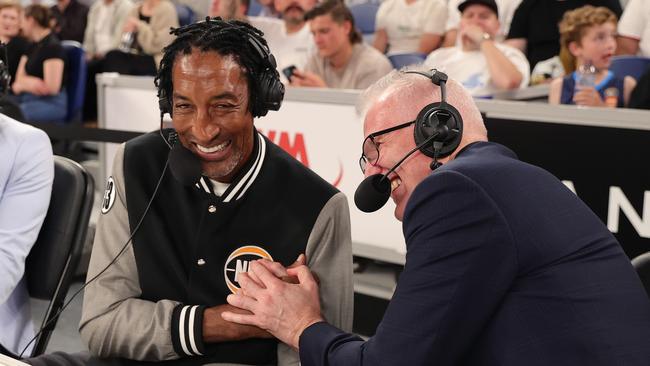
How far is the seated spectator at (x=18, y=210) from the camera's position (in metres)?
2.31

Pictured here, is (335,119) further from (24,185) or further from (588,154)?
(24,185)

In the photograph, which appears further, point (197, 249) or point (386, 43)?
point (386, 43)

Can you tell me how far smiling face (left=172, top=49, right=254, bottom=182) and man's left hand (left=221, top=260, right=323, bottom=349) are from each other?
29 centimetres

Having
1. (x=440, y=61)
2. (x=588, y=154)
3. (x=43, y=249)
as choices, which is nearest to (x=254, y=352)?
(x=43, y=249)

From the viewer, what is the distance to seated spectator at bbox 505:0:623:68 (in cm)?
579

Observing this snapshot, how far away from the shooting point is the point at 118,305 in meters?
1.98

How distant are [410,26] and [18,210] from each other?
4.49 metres

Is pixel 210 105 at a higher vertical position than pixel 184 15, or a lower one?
higher

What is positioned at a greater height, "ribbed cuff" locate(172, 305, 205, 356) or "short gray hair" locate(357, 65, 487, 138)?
"short gray hair" locate(357, 65, 487, 138)

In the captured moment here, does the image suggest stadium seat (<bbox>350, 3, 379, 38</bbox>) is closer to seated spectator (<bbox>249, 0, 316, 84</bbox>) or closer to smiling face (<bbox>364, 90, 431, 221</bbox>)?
seated spectator (<bbox>249, 0, 316, 84</bbox>)

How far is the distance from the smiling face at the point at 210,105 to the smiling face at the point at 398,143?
15.5 inches

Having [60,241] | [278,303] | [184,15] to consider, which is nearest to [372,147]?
[278,303]

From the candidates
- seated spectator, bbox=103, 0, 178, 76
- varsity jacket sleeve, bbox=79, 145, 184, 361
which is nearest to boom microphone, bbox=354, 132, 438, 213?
varsity jacket sleeve, bbox=79, 145, 184, 361

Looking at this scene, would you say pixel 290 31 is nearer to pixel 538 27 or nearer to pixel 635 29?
pixel 538 27
